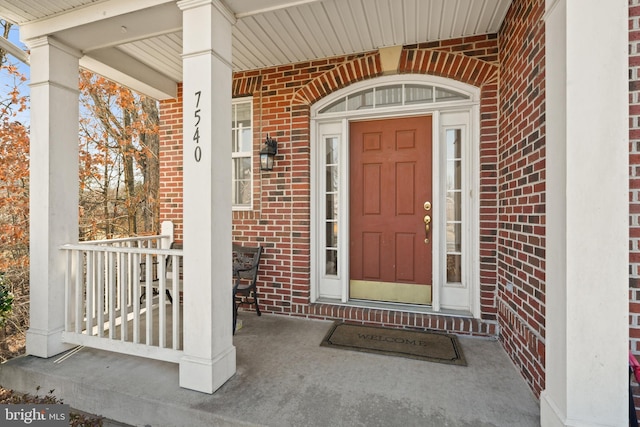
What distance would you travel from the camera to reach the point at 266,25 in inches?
103

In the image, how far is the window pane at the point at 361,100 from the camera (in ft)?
10.4

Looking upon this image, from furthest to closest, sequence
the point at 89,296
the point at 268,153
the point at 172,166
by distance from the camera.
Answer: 1. the point at 172,166
2. the point at 268,153
3. the point at 89,296

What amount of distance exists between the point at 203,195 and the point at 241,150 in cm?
179

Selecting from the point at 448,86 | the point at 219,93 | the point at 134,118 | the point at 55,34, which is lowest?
the point at 219,93

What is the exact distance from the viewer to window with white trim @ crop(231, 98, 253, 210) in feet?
11.8

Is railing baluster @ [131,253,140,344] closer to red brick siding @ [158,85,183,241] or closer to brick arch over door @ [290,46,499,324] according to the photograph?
red brick siding @ [158,85,183,241]

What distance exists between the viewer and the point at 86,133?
20.9 feet

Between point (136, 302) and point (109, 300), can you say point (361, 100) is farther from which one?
point (109, 300)

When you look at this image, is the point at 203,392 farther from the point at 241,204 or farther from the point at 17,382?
the point at 241,204

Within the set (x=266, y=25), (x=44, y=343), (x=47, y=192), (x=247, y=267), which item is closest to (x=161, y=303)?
(x=44, y=343)

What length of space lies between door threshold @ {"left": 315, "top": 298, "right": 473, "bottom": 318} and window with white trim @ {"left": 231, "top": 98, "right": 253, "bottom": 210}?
1490mm

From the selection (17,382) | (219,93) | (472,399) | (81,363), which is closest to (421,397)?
(472,399)

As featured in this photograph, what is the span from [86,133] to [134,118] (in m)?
1.00

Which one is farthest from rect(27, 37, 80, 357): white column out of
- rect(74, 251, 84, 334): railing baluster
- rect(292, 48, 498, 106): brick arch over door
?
rect(292, 48, 498, 106): brick arch over door
